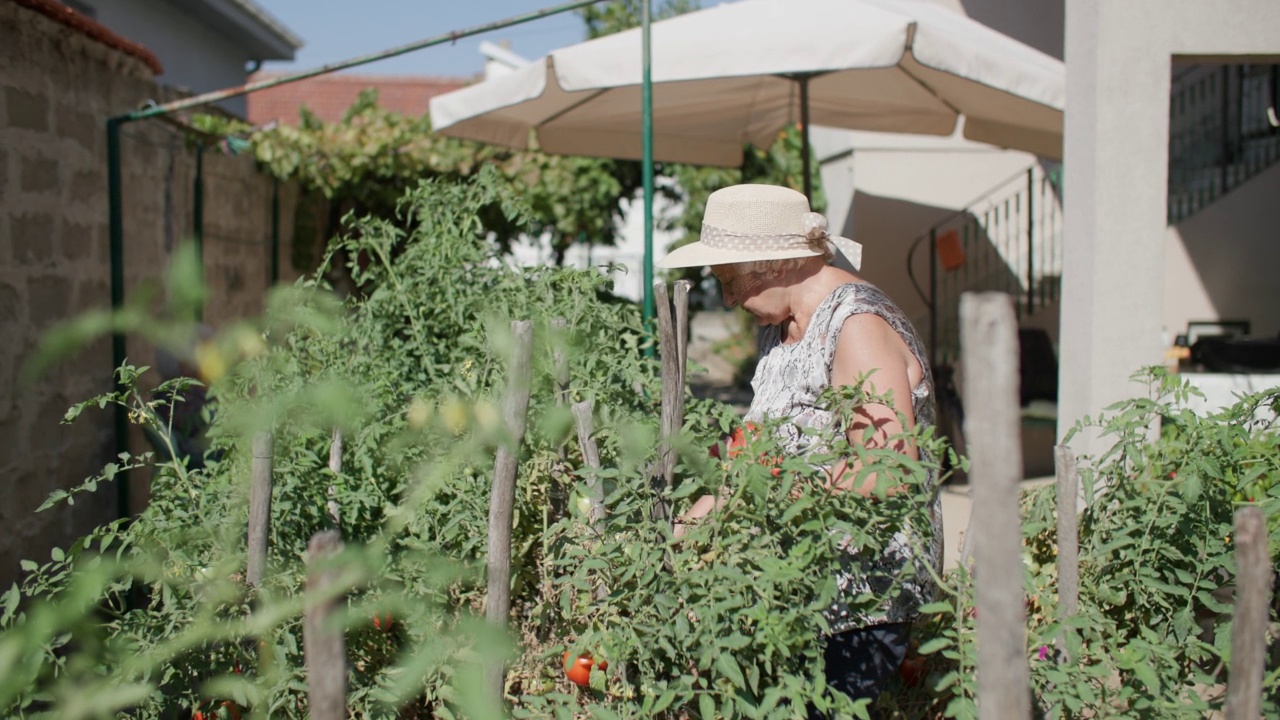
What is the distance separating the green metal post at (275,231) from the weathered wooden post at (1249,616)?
6.13 meters

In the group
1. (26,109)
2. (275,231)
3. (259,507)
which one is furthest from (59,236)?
(275,231)

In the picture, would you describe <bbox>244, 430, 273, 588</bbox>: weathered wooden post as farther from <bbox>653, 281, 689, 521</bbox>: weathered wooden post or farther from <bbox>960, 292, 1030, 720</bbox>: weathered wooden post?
<bbox>960, 292, 1030, 720</bbox>: weathered wooden post

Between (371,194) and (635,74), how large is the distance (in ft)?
11.7

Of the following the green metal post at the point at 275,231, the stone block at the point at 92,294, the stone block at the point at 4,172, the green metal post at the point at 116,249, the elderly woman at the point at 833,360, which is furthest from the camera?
the green metal post at the point at 275,231

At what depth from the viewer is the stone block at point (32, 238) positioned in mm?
3438

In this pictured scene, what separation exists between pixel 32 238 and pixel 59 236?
20cm

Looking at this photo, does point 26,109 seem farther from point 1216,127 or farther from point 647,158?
point 1216,127

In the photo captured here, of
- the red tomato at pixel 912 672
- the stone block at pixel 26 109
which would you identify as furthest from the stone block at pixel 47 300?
the red tomato at pixel 912 672

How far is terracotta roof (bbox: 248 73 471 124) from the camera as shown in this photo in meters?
21.6

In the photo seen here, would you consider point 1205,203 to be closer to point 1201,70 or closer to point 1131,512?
point 1201,70

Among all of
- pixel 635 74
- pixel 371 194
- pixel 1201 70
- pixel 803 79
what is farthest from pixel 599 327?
pixel 1201 70

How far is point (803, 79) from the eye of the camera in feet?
16.7

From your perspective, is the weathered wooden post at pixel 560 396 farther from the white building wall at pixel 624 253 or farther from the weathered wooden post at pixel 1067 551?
the weathered wooden post at pixel 1067 551

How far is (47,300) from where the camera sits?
3625 mm
